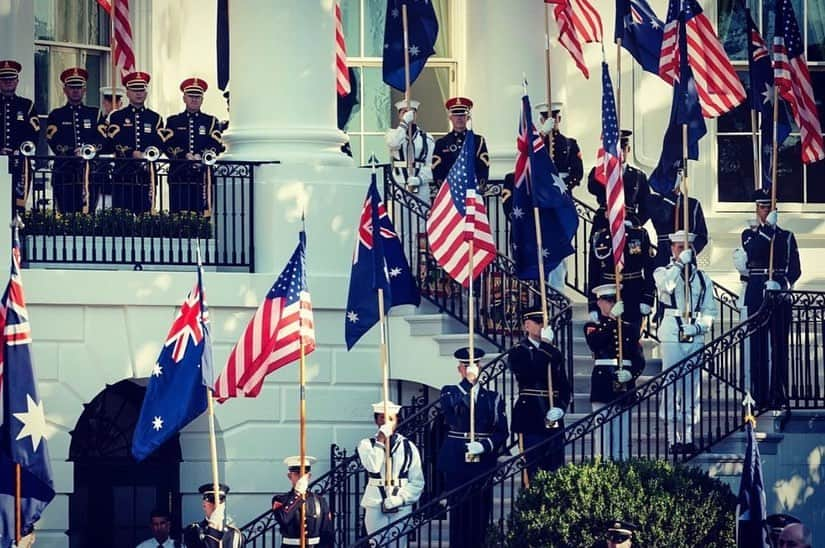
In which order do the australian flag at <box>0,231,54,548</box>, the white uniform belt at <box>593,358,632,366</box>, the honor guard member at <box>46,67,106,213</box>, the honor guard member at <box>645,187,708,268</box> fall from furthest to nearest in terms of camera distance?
the honor guard member at <box>645,187,708,268</box> < the honor guard member at <box>46,67,106,213</box> < the white uniform belt at <box>593,358,632,366</box> < the australian flag at <box>0,231,54,548</box>

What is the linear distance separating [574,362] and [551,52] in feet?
17.4

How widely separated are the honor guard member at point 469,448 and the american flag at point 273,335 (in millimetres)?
1726

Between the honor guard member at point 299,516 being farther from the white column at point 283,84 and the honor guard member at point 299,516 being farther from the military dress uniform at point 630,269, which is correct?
the white column at point 283,84

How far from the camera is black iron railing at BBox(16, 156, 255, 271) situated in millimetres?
27234

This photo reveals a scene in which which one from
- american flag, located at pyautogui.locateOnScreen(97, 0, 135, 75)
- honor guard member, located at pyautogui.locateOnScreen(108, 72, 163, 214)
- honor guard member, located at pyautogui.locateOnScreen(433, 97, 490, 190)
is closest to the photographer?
honor guard member, located at pyautogui.locateOnScreen(108, 72, 163, 214)

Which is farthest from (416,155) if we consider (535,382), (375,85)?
(535,382)

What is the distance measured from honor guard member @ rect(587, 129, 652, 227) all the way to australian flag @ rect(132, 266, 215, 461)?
20.2 feet

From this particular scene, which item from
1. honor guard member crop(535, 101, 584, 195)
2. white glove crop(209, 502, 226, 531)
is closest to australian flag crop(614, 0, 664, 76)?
honor guard member crop(535, 101, 584, 195)

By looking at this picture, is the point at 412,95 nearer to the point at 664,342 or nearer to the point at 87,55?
the point at 87,55

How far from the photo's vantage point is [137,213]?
90.5 ft

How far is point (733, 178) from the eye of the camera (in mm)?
32188

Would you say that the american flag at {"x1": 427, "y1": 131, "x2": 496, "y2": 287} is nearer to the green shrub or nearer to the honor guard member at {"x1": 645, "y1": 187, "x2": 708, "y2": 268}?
the green shrub

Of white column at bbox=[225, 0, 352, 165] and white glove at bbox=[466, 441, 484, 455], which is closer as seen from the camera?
white glove at bbox=[466, 441, 484, 455]

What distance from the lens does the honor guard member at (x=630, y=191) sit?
27.9 m
